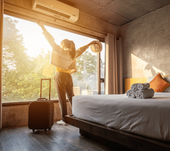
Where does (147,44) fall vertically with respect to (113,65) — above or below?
above

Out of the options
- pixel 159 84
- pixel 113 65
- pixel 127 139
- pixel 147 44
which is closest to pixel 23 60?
pixel 113 65

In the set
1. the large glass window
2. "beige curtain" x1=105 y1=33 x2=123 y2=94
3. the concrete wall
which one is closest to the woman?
the large glass window

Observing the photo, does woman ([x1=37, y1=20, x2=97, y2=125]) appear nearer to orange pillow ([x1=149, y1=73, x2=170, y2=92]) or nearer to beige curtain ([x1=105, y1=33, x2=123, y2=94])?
beige curtain ([x1=105, y1=33, x2=123, y2=94])

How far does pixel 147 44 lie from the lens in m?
4.07

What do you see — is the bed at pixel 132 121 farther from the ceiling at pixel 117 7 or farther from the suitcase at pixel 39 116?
the ceiling at pixel 117 7

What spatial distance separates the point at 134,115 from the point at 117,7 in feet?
10.4

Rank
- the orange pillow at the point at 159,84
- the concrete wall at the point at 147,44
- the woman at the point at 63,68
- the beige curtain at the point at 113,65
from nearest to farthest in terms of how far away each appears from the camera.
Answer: the woman at the point at 63,68
the orange pillow at the point at 159,84
the concrete wall at the point at 147,44
the beige curtain at the point at 113,65

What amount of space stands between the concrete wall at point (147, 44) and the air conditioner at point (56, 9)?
1.79 meters

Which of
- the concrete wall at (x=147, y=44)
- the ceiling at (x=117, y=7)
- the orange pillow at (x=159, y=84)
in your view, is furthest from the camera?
the concrete wall at (x=147, y=44)

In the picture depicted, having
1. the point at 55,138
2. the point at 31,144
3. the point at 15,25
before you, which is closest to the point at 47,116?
the point at 55,138

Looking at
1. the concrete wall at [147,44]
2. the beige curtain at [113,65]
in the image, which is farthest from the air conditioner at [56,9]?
the concrete wall at [147,44]

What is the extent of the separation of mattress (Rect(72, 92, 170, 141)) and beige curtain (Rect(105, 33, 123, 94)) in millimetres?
2410

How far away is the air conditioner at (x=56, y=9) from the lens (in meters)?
3.14

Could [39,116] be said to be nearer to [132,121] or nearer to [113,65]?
[132,121]
